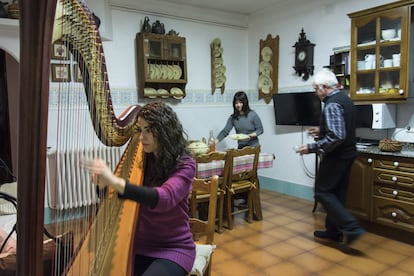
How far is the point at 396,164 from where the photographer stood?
3062 mm

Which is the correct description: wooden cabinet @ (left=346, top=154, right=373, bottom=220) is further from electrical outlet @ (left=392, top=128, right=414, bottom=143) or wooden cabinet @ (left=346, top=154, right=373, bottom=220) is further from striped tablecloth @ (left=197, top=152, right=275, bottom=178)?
striped tablecloth @ (left=197, top=152, right=275, bottom=178)

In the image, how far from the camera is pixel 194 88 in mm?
4855

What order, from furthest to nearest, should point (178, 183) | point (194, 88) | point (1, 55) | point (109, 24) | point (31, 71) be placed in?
point (194, 88)
point (1, 55)
point (109, 24)
point (178, 183)
point (31, 71)

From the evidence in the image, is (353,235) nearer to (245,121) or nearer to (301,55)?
(245,121)

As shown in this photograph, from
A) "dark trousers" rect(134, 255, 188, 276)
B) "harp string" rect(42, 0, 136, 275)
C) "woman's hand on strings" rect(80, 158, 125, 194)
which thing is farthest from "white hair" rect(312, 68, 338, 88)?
"woman's hand on strings" rect(80, 158, 125, 194)

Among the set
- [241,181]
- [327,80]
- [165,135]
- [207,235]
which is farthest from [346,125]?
[165,135]

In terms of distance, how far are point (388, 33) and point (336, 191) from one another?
1557 mm

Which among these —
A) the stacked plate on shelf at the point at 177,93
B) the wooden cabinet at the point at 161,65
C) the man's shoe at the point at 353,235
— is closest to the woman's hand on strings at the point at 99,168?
the man's shoe at the point at 353,235

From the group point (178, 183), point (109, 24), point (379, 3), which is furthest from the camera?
point (109, 24)

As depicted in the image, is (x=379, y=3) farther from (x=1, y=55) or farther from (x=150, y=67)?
(x=1, y=55)

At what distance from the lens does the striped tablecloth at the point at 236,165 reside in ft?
10.6

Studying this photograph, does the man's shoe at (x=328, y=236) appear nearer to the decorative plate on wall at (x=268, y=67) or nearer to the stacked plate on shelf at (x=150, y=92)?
the decorative plate on wall at (x=268, y=67)

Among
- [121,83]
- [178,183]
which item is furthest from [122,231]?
[121,83]

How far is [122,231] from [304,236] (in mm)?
2396
